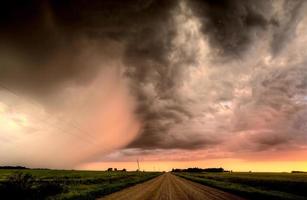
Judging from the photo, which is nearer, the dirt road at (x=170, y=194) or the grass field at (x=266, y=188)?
the dirt road at (x=170, y=194)

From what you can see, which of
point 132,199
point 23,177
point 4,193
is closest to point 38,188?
point 23,177

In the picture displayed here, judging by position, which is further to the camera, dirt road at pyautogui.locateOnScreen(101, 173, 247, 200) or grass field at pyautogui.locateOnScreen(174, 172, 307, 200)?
grass field at pyautogui.locateOnScreen(174, 172, 307, 200)

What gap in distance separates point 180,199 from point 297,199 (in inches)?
530

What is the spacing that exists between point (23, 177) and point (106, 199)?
741 cm

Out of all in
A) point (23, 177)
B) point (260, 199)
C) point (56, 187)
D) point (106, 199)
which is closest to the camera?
point (23, 177)

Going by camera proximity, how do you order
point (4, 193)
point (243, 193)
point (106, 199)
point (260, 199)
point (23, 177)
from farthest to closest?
point (243, 193), point (260, 199), point (106, 199), point (23, 177), point (4, 193)

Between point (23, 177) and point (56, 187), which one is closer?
point (23, 177)

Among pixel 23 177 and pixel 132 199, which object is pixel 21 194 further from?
pixel 132 199

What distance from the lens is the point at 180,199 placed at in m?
26.0

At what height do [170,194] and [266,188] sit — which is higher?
[266,188]

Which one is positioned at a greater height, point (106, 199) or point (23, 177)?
point (23, 177)

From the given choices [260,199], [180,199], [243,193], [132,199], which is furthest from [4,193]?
[243,193]

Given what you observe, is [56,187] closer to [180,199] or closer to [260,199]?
[180,199]

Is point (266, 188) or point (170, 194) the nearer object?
point (170, 194)
